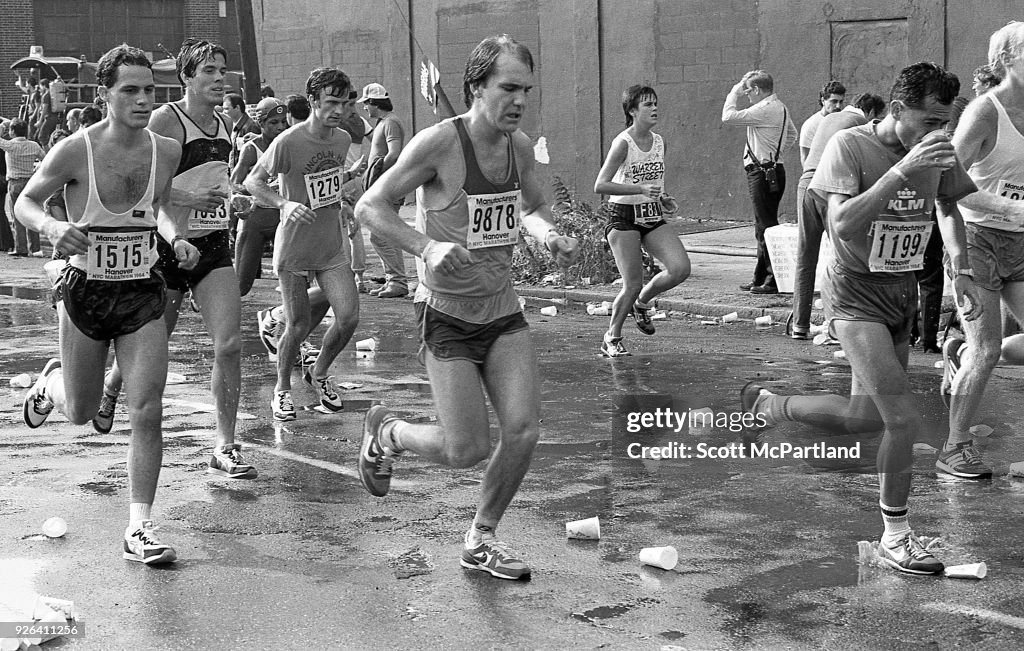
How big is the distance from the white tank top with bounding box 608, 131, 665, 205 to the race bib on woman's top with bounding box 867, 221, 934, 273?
5094 millimetres

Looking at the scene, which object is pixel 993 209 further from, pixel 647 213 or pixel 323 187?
pixel 647 213

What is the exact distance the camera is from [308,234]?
8.66 metres

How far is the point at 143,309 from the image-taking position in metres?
5.94

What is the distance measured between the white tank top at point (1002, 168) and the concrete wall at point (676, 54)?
11.5m

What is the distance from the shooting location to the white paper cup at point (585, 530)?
599 cm

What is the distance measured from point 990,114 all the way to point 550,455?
2.76m

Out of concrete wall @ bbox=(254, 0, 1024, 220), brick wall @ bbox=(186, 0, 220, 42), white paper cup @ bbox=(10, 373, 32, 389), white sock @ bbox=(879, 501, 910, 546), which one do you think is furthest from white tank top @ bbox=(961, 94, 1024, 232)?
brick wall @ bbox=(186, 0, 220, 42)

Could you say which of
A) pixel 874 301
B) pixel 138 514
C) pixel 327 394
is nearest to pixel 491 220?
pixel 874 301

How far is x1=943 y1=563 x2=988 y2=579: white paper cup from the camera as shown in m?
5.30

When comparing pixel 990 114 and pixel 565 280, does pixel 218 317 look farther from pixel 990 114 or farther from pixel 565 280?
pixel 565 280

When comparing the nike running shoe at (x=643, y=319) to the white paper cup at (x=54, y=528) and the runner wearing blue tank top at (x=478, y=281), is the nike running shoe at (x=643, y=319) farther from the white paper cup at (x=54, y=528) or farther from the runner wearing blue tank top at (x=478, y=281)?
the white paper cup at (x=54, y=528)

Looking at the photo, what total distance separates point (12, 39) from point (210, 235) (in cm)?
4052

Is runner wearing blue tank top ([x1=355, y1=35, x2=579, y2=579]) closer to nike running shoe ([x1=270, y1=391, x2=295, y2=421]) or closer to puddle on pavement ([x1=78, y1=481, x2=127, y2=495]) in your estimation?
puddle on pavement ([x1=78, y1=481, x2=127, y2=495])

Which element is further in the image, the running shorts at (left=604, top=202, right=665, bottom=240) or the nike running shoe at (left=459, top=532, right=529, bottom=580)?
the running shorts at (left=604, top=202, right=665, bottom=240)
